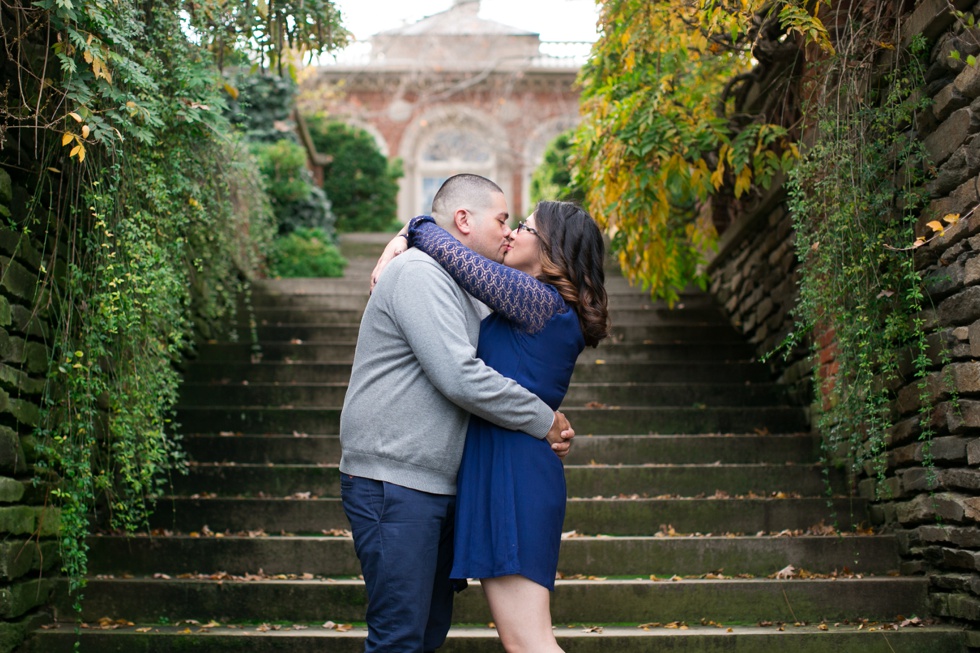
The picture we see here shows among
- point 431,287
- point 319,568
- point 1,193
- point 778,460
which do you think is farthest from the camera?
point 778,460

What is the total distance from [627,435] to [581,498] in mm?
802

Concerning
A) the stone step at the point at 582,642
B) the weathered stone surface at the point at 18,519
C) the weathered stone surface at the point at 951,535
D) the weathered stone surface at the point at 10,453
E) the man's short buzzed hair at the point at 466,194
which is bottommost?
the stone step at the point at 582,642

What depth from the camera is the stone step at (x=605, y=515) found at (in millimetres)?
4527

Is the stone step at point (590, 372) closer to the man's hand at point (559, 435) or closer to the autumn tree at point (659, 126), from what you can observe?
the autumn tree at point (659, 126)

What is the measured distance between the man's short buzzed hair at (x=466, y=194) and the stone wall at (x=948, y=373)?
1920 millimetres

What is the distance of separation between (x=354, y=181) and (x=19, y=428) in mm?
12076

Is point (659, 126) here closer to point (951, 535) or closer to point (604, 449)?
point (604, 449)

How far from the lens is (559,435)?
239cm

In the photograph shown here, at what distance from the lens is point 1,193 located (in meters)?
3.40

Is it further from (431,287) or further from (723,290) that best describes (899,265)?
(723,290)

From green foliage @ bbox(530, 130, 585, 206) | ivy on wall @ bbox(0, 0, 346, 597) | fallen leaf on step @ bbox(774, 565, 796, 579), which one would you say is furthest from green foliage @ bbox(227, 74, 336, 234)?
fallen leaf on step @ bbox(774, 565, 796, 579)

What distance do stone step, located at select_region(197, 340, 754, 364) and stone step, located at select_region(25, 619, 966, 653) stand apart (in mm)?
2911

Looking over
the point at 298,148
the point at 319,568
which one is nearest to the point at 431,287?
the point at 319,568

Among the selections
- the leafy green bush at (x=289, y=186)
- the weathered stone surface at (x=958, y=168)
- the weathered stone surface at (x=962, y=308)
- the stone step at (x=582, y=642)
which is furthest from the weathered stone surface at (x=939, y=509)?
the leafy green bush at (x=289, y=186)
